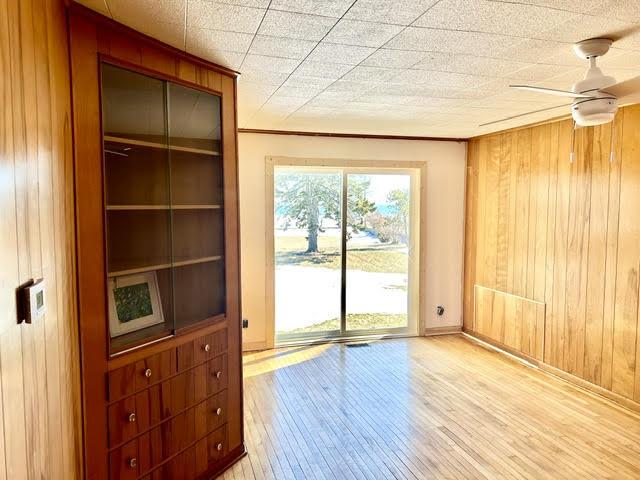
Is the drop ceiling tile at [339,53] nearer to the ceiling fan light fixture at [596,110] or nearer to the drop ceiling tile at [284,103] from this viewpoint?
the drop ceiling tile at [284,103]

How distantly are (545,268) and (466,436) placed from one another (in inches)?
81.7

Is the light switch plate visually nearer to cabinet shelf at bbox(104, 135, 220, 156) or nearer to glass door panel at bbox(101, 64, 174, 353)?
glass door panel at bbox(101, 64, 174, 353)

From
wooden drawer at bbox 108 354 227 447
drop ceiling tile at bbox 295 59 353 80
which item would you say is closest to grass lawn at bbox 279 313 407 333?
wooden drawer at bbox 108 354 227 447

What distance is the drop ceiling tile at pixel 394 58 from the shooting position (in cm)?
247

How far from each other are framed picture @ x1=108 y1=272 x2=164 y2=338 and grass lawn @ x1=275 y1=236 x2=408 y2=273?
2880 millimetres

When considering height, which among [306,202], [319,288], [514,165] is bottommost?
[319,288]

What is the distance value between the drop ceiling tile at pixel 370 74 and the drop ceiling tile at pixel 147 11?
1144mm

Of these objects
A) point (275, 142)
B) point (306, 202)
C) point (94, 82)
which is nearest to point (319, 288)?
point (306, 202)

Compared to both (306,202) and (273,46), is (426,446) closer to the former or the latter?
(273,46)

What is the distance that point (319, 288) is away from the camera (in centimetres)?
552

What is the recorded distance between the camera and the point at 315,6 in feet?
6.23

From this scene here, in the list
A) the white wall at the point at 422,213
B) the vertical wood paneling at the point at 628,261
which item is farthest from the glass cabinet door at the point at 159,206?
the vertical wood paneling at the point at 628,261

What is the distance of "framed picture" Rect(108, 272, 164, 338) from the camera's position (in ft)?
7.26

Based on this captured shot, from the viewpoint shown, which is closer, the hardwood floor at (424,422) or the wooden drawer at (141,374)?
the wooden drawer at (141,374)
